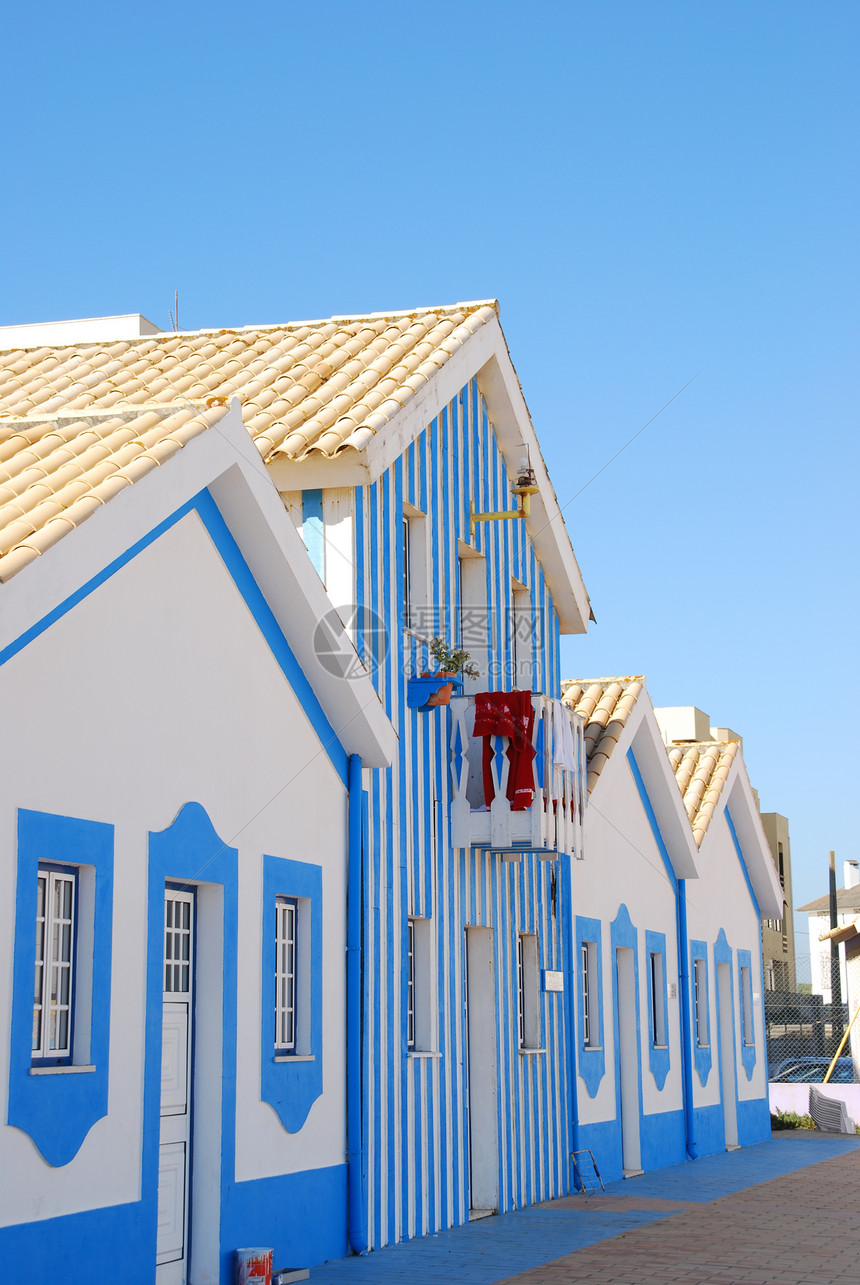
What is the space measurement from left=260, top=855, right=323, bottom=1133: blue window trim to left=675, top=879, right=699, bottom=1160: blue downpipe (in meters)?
10.9

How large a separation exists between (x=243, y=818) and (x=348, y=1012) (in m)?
2.24

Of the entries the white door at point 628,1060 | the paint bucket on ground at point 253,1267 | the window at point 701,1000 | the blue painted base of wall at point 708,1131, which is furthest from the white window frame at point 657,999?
the paint bucket on ground at point 253,1267

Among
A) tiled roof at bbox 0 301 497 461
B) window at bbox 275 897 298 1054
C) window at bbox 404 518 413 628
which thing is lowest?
window at bbox 275 897 298 1054

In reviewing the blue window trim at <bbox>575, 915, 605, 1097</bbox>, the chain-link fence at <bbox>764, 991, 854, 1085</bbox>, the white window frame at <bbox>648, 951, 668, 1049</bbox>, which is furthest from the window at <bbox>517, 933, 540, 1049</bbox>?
the chain-link fence at <bbox>764, 991, 854, 1085</bbox>

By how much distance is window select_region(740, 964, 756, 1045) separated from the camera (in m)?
24.3

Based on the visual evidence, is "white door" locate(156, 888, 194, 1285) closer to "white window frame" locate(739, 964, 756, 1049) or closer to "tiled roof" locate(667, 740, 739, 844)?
"tiled roof" locate(667, 740, 739, 844)

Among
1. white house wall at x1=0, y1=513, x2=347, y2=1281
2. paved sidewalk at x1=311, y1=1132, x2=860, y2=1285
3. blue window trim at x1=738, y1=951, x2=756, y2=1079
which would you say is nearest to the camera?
white house wall at x1=0, y1=513, x2=347, y2=1281

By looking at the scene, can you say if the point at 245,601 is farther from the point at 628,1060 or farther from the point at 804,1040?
the point at 804,1040

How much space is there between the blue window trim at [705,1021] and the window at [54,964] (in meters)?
14.4

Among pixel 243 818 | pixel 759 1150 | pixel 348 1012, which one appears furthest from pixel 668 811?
pixel 243 818

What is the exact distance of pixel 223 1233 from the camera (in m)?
9.36

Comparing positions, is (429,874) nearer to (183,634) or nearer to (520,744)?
(520,744)

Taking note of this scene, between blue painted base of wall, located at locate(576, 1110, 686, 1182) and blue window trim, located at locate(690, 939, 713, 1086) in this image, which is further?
blue window trim, located at locate(690, 939, 713, 1086)

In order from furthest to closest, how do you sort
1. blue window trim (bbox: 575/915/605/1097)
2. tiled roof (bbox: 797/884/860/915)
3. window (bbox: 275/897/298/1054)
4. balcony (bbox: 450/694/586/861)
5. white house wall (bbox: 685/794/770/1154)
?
tiled roof (bbox: 797/884/860/915)
white house wall (bbox: 685/794/770/1154)
blue window trim (bbox: 575/915/605/1097)
balcony (bbox: 450/694/586/861)
window (bbox: 275/897/298/1054)
